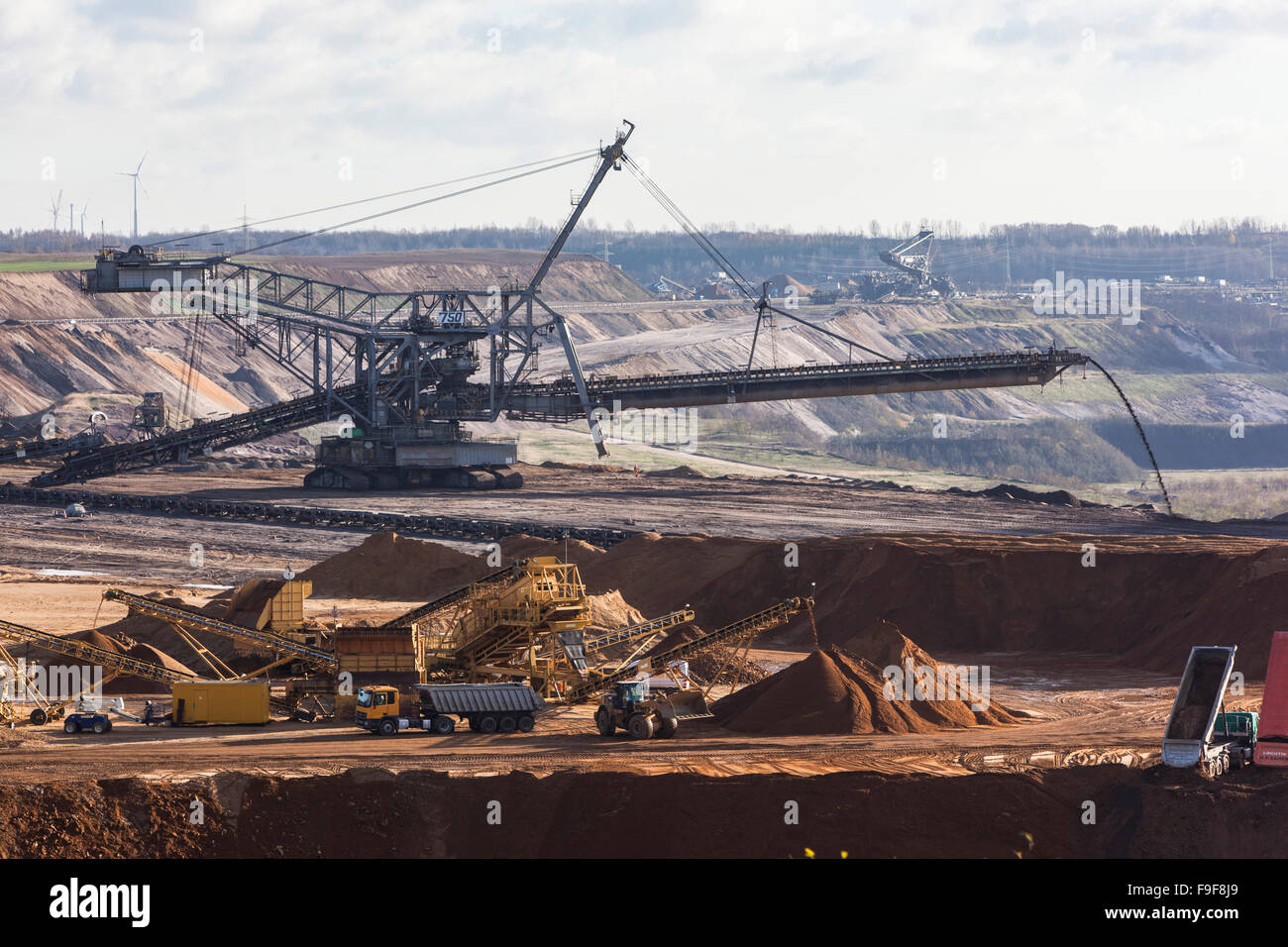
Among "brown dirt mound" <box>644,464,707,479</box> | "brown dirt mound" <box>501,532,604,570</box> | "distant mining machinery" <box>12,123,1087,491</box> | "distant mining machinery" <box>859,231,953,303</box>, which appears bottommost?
"brown dirt mound" <box>501,532,604,570</box>

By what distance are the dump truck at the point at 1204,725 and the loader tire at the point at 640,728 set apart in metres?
9.63

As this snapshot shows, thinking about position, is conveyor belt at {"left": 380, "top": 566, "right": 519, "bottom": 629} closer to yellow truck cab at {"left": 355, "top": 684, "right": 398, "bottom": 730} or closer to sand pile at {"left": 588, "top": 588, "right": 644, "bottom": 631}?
yellow truck cab at {"left": 355, "top": 684, "right": 398, "bottom": 730}

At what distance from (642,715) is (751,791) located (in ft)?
21.8

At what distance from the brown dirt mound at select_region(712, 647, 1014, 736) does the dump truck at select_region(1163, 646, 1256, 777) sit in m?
5.52

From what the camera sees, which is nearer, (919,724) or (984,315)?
(919,724)

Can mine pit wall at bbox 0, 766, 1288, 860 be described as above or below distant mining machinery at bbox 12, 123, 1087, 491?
below

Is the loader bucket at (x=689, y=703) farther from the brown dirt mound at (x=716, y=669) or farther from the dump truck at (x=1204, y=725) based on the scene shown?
the dump truck at (x=1204, y=725)

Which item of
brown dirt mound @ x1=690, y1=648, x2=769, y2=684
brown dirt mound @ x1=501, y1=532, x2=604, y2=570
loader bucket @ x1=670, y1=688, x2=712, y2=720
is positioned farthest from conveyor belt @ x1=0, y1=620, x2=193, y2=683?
brown dirt mound @ x1=501, y1=532, x2=604, y2=570

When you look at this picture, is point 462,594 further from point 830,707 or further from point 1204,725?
point 1204,725

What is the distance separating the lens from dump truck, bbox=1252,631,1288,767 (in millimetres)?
27031

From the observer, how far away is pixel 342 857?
2422 centimetres

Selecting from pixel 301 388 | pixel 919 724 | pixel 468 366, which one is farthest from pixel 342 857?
pixel 301 388
